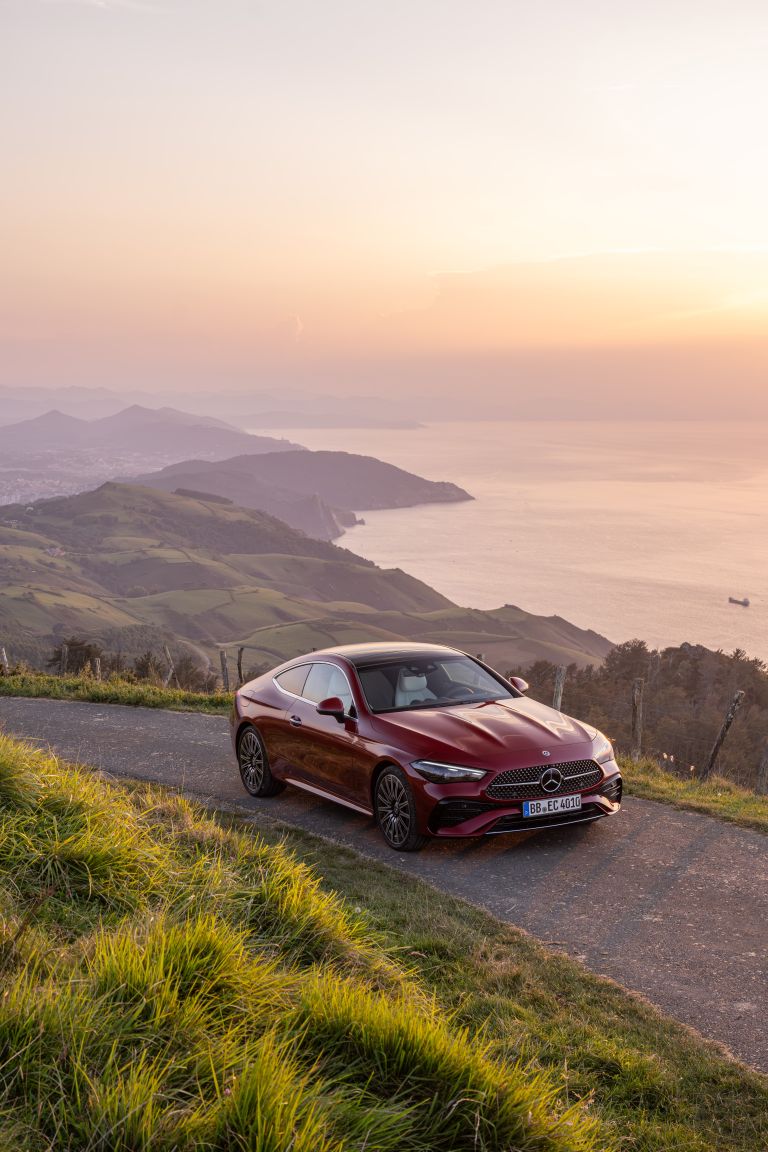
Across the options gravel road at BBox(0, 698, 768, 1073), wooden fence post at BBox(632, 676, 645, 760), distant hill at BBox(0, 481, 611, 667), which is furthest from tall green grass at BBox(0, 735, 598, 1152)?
distant hill at BBox(0, 481, 611, 667)

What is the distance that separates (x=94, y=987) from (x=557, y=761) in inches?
202

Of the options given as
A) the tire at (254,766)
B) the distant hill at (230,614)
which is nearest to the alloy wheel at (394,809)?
the tire at (254,766)

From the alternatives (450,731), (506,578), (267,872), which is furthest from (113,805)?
(506,578)

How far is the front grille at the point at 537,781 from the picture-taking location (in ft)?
26.0

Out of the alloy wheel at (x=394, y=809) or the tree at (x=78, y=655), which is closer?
the alloy wheel at (x=394, y=809)

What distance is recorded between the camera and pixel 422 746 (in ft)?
26.8

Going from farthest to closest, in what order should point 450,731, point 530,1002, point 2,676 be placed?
1. point 2,676
2. point 450,731
3. point 530,1002

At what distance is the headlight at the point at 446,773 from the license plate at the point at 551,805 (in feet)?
1.57

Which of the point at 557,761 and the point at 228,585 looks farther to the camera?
the point at 228,585

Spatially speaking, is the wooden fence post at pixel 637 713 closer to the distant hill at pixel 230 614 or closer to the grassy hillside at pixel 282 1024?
the grassy hillside at pixel 282 1024

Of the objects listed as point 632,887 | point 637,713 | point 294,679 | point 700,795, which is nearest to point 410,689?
point 294,679

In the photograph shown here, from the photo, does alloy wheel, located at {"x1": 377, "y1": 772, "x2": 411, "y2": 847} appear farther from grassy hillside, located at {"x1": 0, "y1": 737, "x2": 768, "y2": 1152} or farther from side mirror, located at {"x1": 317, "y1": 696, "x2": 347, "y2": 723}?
grassy hillside, located at {"x1": 0, "y1": 737, "x2": 768, "y2": 1152}

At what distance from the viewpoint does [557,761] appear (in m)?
8.13

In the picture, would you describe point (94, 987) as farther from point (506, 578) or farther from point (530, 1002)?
point (506, 578)
